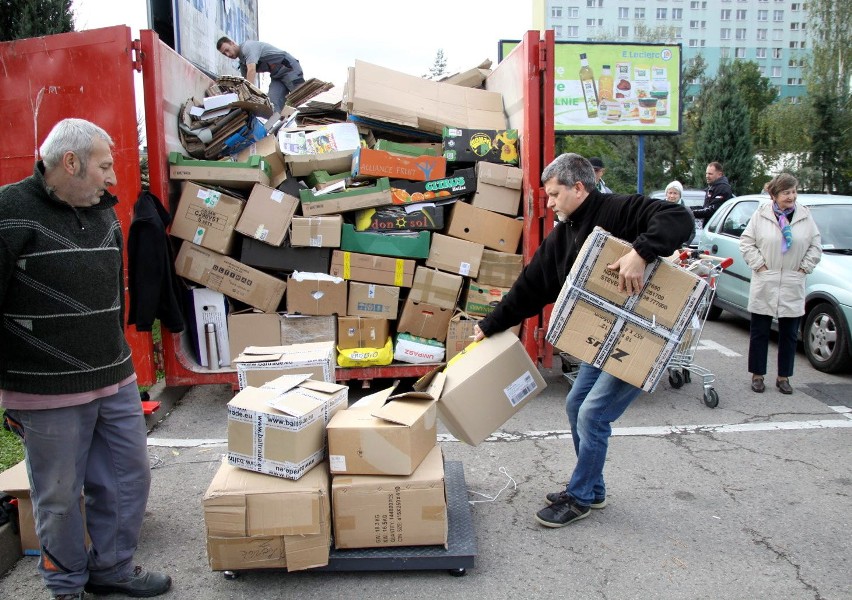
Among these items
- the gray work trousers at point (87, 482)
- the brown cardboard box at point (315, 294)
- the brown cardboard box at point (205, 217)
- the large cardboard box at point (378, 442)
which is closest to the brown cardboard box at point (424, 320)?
the brown cardboard box at point (315, 294)

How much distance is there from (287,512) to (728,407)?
4019 millimetres

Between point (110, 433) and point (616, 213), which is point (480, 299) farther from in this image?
point (110, 433)

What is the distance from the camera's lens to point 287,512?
2.97 m

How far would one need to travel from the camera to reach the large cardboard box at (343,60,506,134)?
19.7ft

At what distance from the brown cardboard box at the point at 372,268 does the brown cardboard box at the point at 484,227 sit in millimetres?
499

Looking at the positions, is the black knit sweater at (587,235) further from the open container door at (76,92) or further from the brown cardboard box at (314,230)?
the open container door at (76,92)

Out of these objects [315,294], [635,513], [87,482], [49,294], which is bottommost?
[635,513]

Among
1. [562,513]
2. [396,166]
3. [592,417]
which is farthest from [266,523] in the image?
[396,166]

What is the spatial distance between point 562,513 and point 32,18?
9718 millimetres

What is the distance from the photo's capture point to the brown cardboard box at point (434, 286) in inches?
228

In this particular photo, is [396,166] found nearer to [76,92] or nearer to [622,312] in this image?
[76,92]

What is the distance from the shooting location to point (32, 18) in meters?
9.30

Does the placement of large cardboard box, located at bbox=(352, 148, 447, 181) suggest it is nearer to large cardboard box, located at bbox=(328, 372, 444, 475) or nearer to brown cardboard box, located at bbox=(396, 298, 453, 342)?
brown cardboard box, located at bbox=(396, 298, 453, 342)

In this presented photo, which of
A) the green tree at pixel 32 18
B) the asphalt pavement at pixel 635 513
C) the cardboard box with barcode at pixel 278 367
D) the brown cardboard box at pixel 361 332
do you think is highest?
the green tree at pixel 32 18
